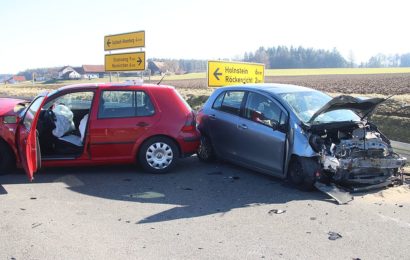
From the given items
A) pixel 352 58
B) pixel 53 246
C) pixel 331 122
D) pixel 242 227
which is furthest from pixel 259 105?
pixel 352 58

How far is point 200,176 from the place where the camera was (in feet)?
25.5

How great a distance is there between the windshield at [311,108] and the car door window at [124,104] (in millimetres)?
2270

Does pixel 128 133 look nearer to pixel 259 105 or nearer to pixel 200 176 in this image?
pixel 200 176

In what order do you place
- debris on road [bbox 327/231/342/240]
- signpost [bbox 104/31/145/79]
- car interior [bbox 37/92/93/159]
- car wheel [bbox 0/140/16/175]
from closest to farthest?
1. debris on road [bbox 327/231/342/240]
2. car wheel [bbox 0/140/16/175]
3. car interior [bbox 37/92/93/159]
4. signpost [bbox 104/31/145/79]

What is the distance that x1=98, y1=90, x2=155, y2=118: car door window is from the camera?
758 cm

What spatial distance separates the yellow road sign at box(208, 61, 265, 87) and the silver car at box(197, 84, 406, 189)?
7.44 m

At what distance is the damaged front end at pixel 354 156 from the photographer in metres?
6.55

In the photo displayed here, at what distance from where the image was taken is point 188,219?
548 centimetres

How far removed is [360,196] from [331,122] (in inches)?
44.9

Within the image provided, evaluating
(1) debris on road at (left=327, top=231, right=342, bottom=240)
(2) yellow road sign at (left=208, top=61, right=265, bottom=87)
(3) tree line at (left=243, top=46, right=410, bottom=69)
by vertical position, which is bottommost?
(1) debris on road at (left=327, top=231, right=342, bottom=240)

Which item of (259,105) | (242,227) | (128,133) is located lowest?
(242,227)

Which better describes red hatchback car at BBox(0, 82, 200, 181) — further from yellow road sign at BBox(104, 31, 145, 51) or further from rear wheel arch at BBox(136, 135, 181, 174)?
yellow road sign at BBox(104, 31, 145, 51)

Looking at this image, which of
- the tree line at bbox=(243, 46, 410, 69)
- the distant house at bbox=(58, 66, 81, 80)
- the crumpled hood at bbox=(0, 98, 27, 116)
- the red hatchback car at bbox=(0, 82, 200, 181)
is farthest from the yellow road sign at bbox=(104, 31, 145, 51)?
the tree line at bbox=(243, 46, 410, 69)

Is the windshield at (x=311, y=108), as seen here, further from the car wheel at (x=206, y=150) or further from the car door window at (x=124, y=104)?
the car door window at (x=124, y=104)
